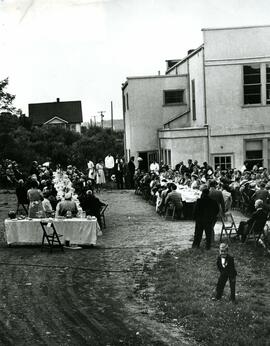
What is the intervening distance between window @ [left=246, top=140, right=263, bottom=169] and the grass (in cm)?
1996

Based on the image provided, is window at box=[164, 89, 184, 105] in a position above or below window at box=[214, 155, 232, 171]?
above

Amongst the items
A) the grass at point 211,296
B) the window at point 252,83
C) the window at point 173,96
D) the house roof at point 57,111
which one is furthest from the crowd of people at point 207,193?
the house roof at point 57,111

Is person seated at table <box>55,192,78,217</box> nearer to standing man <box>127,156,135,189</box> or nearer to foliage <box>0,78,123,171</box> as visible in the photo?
standing man <box>127,156,135,189</box>

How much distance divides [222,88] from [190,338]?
2794 cm

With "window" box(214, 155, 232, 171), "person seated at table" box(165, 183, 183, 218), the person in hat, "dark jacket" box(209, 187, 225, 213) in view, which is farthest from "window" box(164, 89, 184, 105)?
the person in hat

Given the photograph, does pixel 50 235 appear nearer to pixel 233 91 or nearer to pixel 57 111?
pixel 233 91

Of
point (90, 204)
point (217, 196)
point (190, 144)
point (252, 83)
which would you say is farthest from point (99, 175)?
point (217, 196)

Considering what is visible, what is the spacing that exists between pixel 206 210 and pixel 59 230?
411 centimetres

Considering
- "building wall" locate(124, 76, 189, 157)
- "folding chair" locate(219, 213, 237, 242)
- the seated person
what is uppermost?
"building wall" locate(124, 76, 189, 157)

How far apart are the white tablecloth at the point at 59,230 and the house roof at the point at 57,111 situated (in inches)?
3897

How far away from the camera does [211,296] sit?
45.5 feet

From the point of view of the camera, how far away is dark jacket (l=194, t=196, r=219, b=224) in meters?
18.8

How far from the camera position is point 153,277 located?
52.7 feet

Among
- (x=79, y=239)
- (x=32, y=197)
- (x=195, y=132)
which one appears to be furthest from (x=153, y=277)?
(x=195, y=132)
